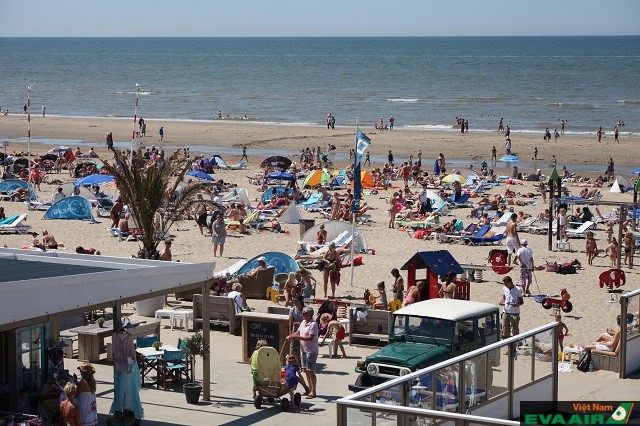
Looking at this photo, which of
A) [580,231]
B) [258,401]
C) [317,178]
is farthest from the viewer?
[317,178]

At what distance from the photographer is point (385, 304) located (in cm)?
1698

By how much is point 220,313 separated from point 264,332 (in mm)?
2377

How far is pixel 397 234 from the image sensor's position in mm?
27047

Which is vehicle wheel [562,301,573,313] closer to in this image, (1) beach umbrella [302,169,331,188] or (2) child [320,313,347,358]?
(2) child [320,313,347,358]

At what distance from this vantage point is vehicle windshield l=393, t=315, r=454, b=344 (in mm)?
12602

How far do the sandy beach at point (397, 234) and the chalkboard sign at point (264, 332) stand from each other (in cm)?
380

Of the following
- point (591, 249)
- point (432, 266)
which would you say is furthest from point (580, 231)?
point (432, 266)

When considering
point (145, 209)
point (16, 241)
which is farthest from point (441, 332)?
point (16, 241)

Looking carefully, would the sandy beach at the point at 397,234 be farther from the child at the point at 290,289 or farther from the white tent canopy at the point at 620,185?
the child at the point at 290,289

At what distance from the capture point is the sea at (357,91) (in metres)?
69.1

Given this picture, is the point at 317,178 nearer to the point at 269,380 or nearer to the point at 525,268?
the point at 525,268

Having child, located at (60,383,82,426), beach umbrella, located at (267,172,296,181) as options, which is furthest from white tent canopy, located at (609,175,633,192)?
child, located at (60,383,82,426)

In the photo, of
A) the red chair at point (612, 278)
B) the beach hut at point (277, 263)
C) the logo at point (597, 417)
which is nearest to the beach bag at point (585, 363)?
the logo at point (597, 417)

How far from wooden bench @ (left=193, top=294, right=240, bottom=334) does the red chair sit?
7.61m
